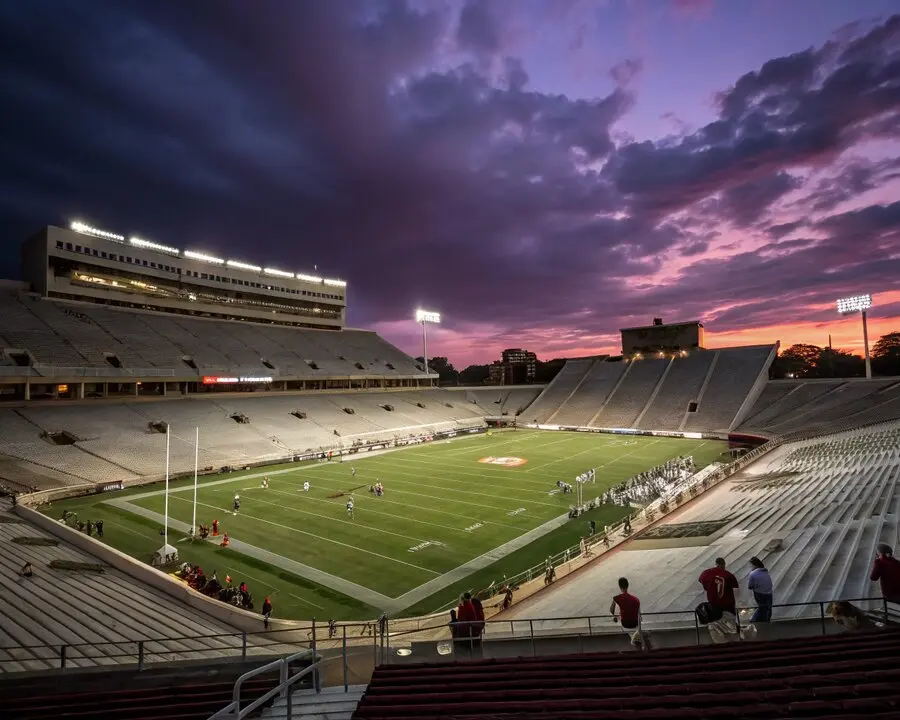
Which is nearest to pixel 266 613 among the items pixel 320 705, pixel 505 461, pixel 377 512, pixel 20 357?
pixel 320 705

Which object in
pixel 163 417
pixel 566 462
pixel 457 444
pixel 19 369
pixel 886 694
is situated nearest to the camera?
pixel 886 694

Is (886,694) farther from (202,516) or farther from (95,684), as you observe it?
(202,516)

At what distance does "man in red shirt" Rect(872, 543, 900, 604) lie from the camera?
637 centimetres

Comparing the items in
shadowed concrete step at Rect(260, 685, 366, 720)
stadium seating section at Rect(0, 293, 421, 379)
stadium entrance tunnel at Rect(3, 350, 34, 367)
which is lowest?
shadowed concrete step at Rect(260, 685, 366, 720)

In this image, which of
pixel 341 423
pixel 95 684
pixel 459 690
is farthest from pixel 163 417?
pixel 459 690

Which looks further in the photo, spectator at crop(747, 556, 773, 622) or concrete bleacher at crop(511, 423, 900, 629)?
concrete bleacher at crop(511, 423, 900, 629)

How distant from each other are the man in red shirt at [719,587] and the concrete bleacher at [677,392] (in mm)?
49684

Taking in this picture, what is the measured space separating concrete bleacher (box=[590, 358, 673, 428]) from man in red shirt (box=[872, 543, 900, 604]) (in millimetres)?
51275

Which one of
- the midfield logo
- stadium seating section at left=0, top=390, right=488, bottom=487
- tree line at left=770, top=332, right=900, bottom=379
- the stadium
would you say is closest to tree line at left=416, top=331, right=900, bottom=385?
tree line at left=770, top=332, right=900, bottom=379

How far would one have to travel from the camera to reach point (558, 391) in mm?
68625

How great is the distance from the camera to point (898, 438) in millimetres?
26031

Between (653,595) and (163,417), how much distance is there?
39.1 m

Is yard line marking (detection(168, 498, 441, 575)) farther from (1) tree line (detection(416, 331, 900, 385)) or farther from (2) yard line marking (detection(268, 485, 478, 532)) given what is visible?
(1) tree line (detection(416, 331, 900, 385))

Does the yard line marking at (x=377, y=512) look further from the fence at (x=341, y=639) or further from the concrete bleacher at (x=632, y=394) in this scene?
the concrete bleacher at (x=632, y=394)
